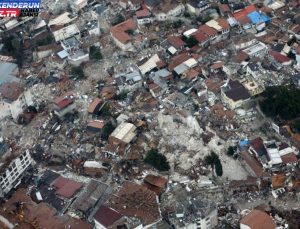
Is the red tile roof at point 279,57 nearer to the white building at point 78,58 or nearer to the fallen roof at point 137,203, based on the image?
the white building at point 78,58

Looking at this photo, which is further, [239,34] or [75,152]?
[239,34]

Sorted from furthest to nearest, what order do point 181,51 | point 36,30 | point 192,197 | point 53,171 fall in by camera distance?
point 36,30 → point 181,51 → point 53,171 → point 192,197

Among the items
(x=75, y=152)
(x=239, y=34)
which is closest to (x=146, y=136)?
(x=75, y=152)

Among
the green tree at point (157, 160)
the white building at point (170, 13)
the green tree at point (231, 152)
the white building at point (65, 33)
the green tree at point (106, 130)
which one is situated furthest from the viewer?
the white building at point (65, 33)

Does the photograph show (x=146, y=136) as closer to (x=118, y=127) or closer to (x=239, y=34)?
(x=118, y=127)

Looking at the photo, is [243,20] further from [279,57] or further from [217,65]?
[217,65]

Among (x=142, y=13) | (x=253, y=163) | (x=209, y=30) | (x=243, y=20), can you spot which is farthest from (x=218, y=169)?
(x=142, y=13)

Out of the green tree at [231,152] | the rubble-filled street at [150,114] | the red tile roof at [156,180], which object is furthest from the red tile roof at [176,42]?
the red tile roof at [156,180]
